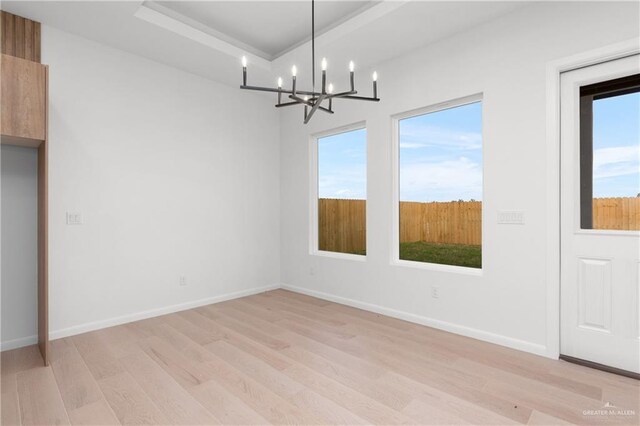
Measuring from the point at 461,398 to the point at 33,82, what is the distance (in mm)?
3717

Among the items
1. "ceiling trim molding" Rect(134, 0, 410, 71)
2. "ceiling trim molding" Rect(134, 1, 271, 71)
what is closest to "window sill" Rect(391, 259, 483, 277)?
"ceiling trim molding" Rect(134, 0, 410, 71)

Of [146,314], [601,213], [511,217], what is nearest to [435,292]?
[511,217]

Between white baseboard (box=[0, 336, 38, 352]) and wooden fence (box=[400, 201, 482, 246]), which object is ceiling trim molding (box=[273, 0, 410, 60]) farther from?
white baseboard (box=[0, 336, 38, 352])

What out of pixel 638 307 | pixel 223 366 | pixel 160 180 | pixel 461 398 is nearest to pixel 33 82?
pixel 160 180

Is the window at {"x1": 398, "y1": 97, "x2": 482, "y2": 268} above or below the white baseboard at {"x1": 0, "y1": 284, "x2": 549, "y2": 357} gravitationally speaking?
above

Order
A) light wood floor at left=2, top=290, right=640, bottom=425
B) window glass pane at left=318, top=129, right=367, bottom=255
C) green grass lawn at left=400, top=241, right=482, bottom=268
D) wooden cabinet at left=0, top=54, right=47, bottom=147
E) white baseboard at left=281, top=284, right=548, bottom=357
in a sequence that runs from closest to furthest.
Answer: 1. light wood floor at left=2, top=290, right=640, bottom=425
2. wooden cabinet at left=0, top=54, right=47, bottom=147
3. white baseboard at left=281, top=284, right=548, bottom=357
4. green grass lawn at left=400, top=241, right=482, bottom=268
5. window glass pane at left=318, top=129, right=367, bottom=255

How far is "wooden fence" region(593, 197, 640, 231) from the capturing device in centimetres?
240

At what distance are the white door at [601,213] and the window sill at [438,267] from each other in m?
0.69

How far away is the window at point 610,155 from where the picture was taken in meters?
2.42

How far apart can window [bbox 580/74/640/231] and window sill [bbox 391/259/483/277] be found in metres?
0.92

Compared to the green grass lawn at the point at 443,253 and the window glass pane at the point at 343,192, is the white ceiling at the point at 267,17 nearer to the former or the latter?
the window glass pane at the point at 343,192

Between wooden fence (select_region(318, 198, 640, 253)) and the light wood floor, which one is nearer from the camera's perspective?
the light wood floor

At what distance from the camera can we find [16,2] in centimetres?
269

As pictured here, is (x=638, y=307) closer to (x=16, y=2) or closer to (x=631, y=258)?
(x=631, y=258)
